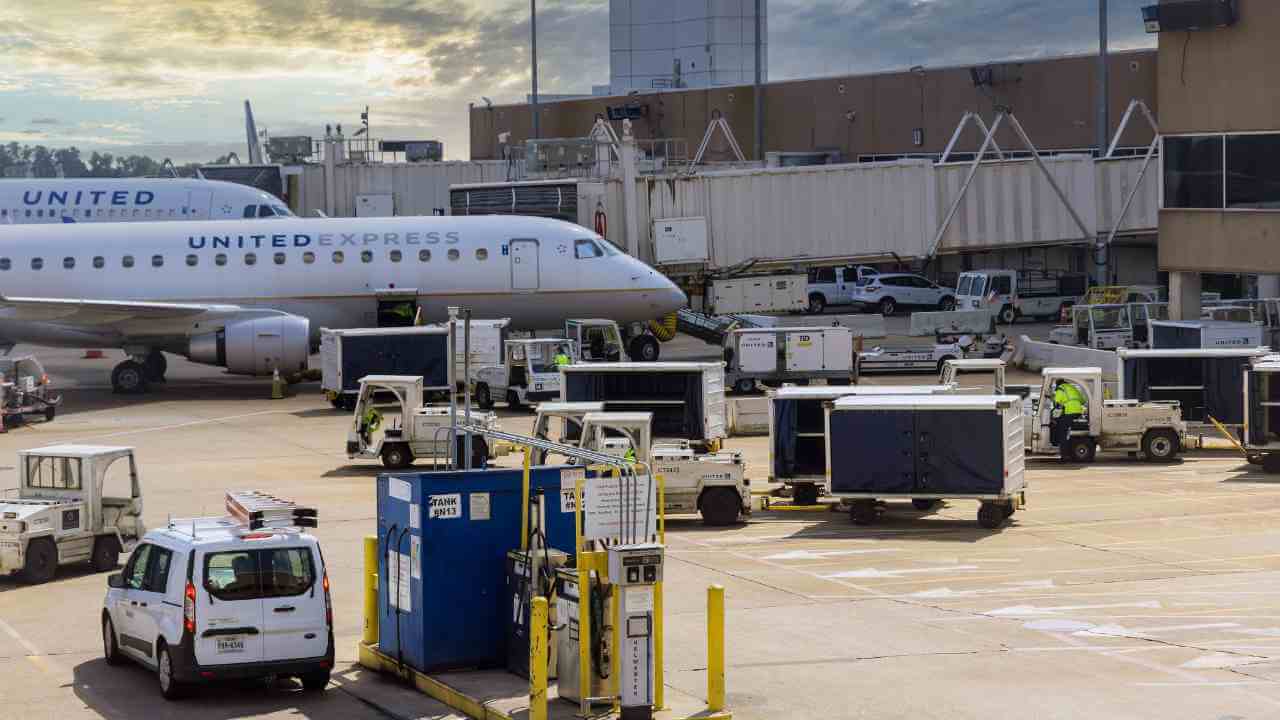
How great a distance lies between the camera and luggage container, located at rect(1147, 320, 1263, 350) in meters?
46.8

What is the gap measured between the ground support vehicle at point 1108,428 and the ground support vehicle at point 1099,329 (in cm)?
1761

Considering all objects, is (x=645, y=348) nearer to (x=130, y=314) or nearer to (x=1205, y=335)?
(x=130, y=314)

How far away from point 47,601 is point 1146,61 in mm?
62533

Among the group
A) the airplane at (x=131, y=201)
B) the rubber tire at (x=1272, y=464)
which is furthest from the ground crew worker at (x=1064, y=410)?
the airplane at (x=131, y=201)

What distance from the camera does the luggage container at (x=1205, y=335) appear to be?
153ft

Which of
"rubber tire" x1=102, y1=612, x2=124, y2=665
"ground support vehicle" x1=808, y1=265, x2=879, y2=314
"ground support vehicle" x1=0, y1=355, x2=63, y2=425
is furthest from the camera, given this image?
"ground support vehicle" x1=808, y1=265, x2=879, y2=314

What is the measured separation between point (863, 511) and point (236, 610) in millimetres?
13662

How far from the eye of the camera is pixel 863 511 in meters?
28.1

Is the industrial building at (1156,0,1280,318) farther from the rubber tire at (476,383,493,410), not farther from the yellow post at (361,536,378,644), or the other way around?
the yellow post at (361,536,378,644)

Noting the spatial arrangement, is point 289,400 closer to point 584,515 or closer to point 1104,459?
point 1104,459

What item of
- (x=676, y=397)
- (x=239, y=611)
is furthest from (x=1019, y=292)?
(x=239, y=611)

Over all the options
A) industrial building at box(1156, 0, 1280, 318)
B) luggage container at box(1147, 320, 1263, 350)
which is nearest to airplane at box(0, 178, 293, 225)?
industrial building at box(1156, 0, 1280, 318)

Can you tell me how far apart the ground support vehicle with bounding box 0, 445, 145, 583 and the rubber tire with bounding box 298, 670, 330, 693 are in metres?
7.80

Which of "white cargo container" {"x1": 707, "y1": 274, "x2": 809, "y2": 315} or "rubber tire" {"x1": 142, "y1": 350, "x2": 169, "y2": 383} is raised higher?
"white cargo container" {"x1": 707, "y1": 274, "x2": 809, "y2": 315}
